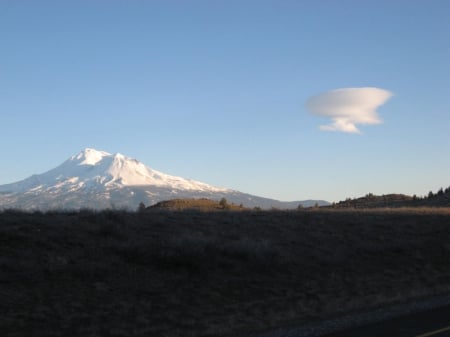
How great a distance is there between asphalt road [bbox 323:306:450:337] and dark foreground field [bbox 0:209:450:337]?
85.3 inches

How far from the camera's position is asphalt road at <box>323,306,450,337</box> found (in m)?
10.6

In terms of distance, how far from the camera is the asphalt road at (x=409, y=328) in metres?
10.6

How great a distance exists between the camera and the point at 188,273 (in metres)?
17.3

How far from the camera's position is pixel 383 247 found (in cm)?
2495

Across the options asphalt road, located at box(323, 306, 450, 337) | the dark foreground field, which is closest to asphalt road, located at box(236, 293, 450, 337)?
asphalt road, located at box(323, 306, 450, 337)

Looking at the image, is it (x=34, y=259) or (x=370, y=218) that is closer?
(x=34, y=259)

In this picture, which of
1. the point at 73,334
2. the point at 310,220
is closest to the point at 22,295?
the point at 73,334

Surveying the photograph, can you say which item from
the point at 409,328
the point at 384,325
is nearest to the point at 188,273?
the point at 384,325

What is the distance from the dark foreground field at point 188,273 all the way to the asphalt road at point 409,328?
217 cm

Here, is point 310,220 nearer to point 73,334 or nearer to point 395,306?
point 395,306

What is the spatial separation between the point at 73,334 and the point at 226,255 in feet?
29.5

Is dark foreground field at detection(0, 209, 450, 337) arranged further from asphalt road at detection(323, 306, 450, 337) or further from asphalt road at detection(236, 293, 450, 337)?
asphalt road at detection(323, 306, 450, 337)

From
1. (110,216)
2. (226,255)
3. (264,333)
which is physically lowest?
(264,333)

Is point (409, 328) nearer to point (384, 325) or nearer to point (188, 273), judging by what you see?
point (384, 325)
